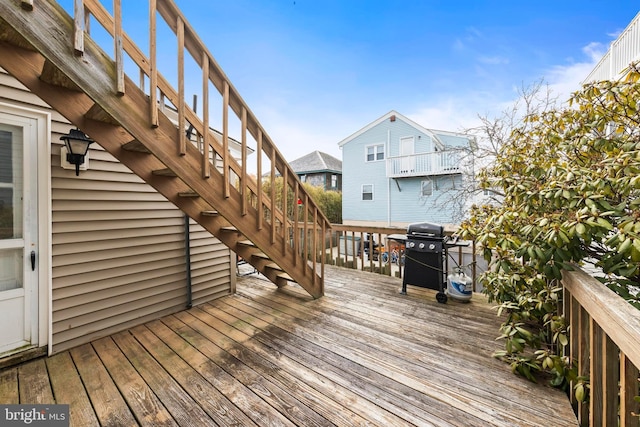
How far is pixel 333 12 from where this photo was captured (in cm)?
627

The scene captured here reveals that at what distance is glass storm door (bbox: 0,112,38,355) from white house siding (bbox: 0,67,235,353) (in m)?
0.12

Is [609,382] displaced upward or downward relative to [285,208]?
downward

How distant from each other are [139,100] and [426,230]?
10.7ft

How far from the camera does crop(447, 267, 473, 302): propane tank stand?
3242mm

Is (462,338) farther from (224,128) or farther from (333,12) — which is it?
(333,12)

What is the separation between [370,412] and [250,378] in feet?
2.89

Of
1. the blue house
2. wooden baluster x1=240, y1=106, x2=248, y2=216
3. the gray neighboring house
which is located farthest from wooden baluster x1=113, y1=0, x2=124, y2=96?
the gray neighboring house

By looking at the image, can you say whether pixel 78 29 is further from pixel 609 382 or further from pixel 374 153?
pixel 374 153

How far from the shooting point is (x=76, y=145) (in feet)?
7.13

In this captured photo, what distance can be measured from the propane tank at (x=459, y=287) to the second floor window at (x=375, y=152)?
10063 millimetres

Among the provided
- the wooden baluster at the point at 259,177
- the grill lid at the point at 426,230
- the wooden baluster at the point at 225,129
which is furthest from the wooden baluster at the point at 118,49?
the grill lid at the point at 426,230

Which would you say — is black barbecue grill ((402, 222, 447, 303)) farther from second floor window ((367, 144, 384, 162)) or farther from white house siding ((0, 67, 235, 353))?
second floor window ((367, 144, 384, 162))

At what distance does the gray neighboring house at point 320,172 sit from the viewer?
52.7 ft

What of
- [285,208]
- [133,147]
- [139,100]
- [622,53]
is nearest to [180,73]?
[139,100]
